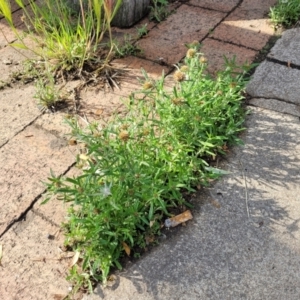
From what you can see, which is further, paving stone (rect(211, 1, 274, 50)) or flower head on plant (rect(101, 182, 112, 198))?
paving stone (rect(211, 1, 274, 50))

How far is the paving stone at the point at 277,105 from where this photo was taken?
8.62 ft

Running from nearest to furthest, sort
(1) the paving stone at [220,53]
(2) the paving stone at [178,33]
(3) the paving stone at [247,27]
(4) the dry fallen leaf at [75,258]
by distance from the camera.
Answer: (4) the dry fallen leaf at [75,258] < (1) the paving stone at [220,53] < (2) the paving stone at [178,33] < (3) the paving stone at [247,27]

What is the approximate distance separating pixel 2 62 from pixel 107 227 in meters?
1.74

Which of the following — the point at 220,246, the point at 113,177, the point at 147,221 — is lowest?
the point at 220,246

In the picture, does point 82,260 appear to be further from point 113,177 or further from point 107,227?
point 113,177

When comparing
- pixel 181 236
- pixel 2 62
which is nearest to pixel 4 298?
pixel 181 236

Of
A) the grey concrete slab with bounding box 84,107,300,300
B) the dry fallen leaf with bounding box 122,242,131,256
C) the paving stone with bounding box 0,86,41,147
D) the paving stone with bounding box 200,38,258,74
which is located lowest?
the grey concrete slab with bounding box 84,107,300,300

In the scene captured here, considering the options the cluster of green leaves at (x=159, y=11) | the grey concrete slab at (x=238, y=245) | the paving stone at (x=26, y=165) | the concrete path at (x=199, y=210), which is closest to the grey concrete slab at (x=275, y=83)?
the concrete path at (x=199, y=210)

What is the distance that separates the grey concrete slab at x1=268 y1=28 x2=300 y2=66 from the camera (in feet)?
10.2

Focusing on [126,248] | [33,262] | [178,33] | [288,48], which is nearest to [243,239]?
[126,248]

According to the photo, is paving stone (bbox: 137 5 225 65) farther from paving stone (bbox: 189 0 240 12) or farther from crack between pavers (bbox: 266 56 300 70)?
crack between pavers (bbox: 266 56 300 70)

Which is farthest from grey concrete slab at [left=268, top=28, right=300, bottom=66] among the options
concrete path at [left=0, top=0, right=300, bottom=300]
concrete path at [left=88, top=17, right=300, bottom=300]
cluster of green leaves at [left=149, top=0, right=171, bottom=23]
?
cluster of green leaves at [left=149, top=0, right=171, bottom=23]

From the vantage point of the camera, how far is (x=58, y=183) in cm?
193

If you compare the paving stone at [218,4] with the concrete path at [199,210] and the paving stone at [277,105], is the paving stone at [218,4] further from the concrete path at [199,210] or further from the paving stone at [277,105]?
the paving stone at [277,105]
